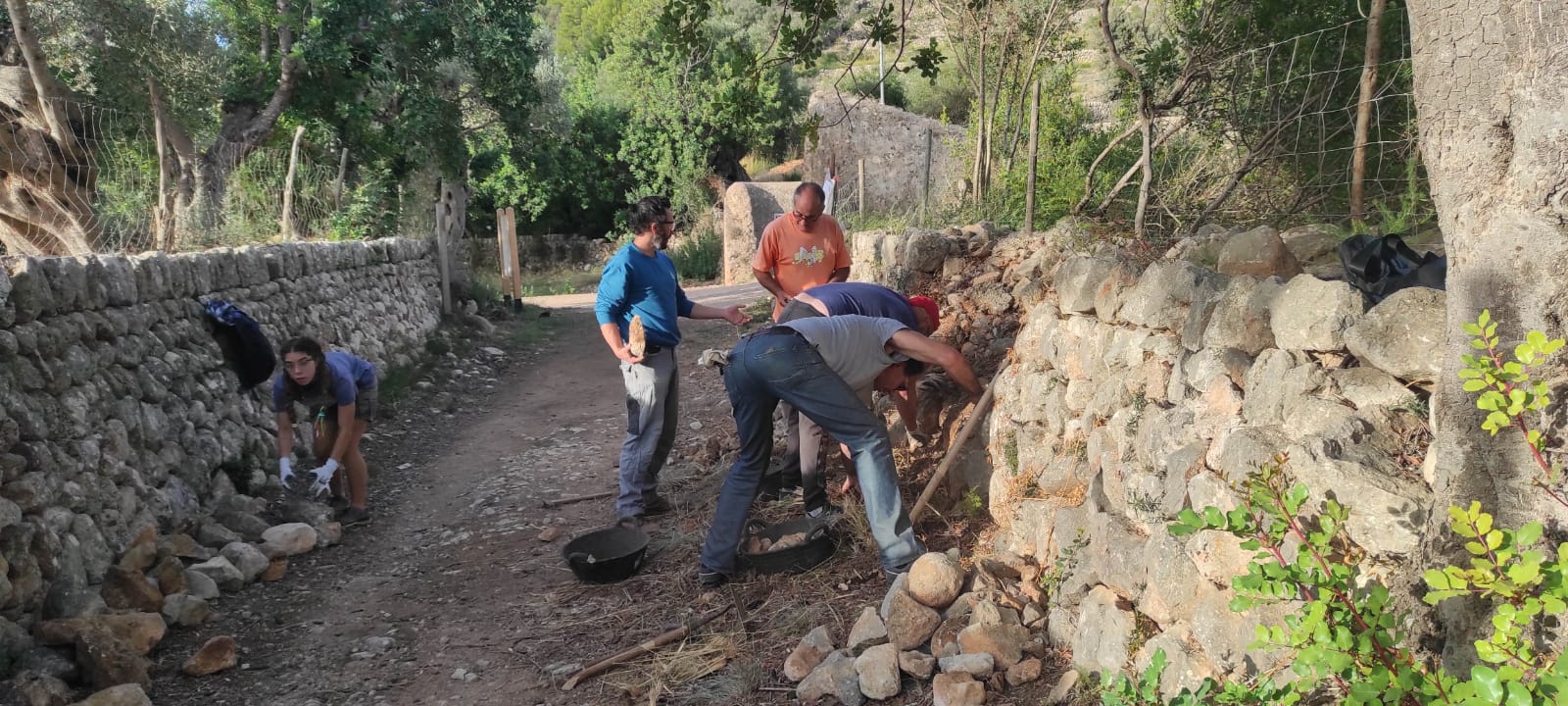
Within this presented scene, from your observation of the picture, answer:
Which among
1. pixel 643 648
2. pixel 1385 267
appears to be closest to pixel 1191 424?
pixel 1385 267

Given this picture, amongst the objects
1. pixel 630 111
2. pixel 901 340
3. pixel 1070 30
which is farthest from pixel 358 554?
pixel 630 111

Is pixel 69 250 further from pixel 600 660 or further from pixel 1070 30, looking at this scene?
pixel 1070 30

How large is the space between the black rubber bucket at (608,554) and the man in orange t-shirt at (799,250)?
155 centimetres

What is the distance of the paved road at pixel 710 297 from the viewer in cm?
1432

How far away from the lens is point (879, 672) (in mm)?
3271

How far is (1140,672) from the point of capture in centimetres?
273

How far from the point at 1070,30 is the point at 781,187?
29.3 ft

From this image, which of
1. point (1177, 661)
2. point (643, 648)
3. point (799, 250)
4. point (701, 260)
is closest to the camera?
point (1177, 661)

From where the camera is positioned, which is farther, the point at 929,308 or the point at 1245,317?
the point at 929,308

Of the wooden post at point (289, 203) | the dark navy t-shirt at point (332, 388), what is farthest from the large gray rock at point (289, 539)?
the wooden post at point (289, 203)

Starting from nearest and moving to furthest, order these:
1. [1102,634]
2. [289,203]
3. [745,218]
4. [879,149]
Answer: [1102,634] < [289,203] < [745,218] < [879,149]

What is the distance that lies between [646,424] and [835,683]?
2.38 meters

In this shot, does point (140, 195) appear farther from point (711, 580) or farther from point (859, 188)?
point (859, 188)

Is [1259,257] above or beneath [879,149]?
beneath
